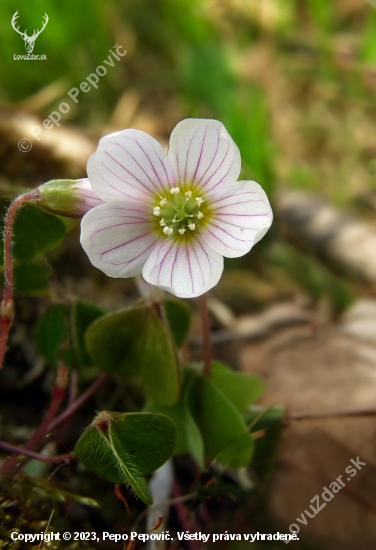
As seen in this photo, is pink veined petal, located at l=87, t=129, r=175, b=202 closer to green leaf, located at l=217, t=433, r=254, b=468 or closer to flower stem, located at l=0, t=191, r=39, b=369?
flower stem, located at l=0, t=191, r=39, b=369

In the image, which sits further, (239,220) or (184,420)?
(184,420)

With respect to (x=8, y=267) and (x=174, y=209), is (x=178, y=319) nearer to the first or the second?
(x=174, y=209)

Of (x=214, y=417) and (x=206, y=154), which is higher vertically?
(x=206, y=154)

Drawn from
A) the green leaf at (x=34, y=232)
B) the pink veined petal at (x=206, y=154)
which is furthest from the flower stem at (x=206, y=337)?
the green leaf at (x=34, y=232)

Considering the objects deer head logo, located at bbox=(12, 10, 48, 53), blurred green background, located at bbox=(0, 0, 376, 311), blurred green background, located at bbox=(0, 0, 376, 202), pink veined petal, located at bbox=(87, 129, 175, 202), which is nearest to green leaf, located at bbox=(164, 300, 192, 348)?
pink veined petal, located at bbox=(87, 129, 175, 202)

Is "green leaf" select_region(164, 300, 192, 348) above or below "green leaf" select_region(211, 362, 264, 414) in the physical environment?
above

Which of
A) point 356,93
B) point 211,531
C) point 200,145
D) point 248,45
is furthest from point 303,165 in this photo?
point 211,531

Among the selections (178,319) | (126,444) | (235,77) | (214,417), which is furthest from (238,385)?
(235,77)
